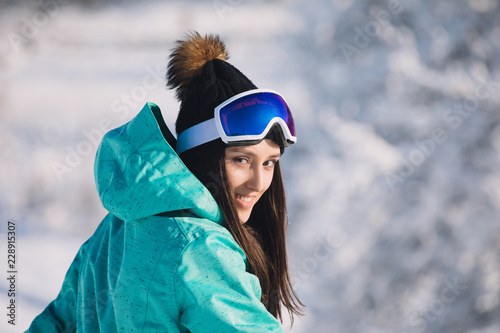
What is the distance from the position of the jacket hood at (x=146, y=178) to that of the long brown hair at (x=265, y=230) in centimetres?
13

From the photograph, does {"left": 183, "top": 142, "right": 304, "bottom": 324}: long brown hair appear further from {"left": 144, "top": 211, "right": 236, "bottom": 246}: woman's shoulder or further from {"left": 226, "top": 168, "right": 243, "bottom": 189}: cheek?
{"left": 144, "top": 211, "right": 236, "bottom": 246}: woman's shoulder

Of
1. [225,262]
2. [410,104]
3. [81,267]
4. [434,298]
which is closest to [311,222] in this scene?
[434,298]

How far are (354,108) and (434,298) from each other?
1395 millimetres

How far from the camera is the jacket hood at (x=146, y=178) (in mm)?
1224

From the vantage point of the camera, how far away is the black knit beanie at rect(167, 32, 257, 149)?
147 cm

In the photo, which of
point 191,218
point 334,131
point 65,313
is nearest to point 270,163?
point 191,218

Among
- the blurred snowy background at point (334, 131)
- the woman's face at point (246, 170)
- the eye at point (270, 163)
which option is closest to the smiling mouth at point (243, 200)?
the woman's face at point (246, 170)

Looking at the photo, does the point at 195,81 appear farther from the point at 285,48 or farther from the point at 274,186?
the point at 285,48

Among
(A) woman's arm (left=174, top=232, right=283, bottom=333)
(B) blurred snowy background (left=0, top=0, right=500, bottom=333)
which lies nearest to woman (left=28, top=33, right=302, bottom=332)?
(A) woman's arm (left=174, top=232, right=283, bottom=333)

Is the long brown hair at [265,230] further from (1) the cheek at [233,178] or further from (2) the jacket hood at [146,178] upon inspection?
(2) the jacket hood at [146,178]

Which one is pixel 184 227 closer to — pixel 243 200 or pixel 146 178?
pixel 146 178

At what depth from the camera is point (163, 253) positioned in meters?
1.20

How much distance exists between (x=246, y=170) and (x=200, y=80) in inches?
11.5

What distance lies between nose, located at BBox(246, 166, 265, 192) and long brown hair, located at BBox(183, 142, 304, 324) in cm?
8
